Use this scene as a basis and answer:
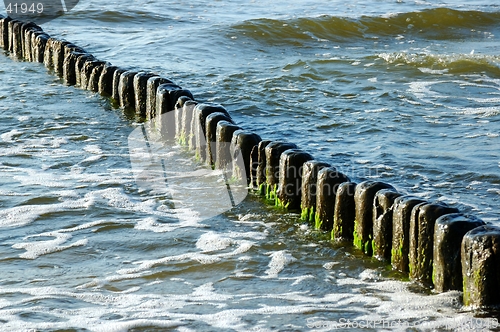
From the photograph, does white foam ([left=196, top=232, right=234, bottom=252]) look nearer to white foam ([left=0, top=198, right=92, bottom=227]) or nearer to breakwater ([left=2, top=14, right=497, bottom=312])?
breakwater ([left=2, top=14, right=497, bottom=312])

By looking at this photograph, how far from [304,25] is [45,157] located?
36.5 ft

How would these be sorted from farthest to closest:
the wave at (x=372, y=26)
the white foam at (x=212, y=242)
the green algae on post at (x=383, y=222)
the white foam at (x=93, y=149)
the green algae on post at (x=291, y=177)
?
the wave at (x=372, y=26), the white foam at (x=93, y=149), the green algae on post at (x=291, y=177), the white foam at (x=212, y=242), the green algae on post at (x=383, y=222)

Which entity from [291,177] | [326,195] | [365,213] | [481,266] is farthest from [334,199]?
[481,266]

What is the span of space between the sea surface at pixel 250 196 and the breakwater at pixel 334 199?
0.16 metres

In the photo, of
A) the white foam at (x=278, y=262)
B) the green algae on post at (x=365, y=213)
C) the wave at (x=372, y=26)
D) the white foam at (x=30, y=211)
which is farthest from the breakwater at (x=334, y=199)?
the wave at (x=372, y=26)

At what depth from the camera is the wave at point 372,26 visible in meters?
17.9

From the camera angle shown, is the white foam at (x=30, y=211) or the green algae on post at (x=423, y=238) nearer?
the green algae on post at (x=423, y=238)

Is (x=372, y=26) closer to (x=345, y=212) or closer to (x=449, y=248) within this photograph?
(x=345, y=212)

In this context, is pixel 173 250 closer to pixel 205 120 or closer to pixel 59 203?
pixel 59 203

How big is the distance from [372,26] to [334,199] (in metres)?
13.5

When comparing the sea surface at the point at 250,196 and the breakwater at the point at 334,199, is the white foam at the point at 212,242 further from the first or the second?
the breakwater at the point at 334,199

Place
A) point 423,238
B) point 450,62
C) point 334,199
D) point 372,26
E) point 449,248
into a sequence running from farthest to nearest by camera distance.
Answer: point 372,26 < point 450,62 < point 334,199 < point 423,238 < point 449,248

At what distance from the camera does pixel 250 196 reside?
7.50 m

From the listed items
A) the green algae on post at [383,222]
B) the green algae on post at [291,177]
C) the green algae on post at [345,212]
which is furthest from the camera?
the green algae on post at [291,177]
